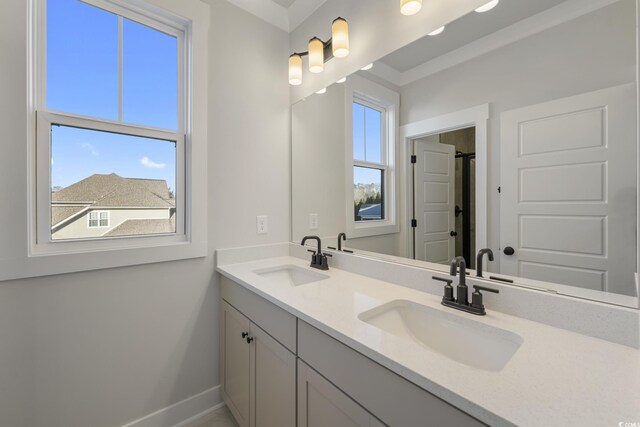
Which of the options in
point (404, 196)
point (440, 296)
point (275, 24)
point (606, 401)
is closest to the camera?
point (606, 401)

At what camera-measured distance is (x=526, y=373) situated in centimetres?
63

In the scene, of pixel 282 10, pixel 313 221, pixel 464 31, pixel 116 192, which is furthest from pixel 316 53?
pixel 116 192

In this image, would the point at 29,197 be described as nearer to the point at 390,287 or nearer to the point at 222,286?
the point at 222,286

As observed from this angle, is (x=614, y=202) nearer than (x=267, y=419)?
Yes

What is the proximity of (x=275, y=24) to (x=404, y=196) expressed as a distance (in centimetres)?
156

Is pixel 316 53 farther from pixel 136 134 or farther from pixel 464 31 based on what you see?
pixel 136 134

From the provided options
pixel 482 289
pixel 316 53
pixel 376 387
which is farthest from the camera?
pixel 316 53

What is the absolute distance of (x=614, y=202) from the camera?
818 mm

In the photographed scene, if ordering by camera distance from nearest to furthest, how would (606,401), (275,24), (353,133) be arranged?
(606,401) < (353,133) < (275,24)

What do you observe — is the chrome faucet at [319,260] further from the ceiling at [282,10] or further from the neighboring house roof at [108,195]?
the ceiling at [282,10]

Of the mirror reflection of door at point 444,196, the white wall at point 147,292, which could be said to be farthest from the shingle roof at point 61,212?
the mirror reflection of door at point 444,196

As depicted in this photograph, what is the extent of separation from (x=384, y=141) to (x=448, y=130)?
0.35m

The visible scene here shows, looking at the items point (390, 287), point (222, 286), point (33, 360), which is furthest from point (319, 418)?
point (33, 360)

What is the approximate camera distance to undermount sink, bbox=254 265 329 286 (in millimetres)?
1660
